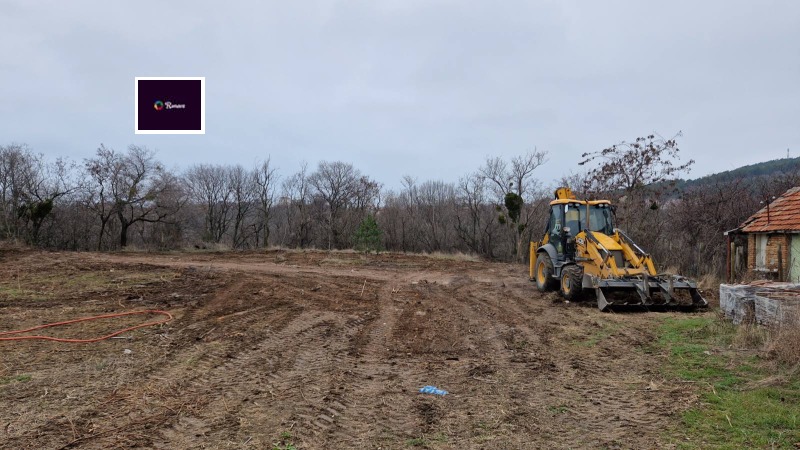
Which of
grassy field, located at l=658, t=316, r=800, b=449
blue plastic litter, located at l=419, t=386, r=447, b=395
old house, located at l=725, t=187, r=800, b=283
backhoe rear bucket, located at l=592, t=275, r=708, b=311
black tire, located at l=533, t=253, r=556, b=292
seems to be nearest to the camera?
grassy field, located at l=658, t=316, r=800, b=449

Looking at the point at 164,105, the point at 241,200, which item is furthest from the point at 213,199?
the point at 164,105

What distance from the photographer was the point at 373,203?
4200cm

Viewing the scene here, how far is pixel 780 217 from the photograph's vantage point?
42.6ft

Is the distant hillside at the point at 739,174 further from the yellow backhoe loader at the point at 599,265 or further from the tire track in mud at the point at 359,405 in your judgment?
the tire track in mud at the point at 359,405

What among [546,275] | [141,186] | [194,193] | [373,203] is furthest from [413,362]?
[194,193]

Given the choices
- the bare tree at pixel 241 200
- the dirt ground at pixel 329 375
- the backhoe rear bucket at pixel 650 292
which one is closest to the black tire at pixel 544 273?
the dirt ground at pixel 329 375

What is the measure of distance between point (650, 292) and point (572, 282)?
1.63m

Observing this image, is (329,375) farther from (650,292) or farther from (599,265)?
(650,292)

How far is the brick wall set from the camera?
40.7 feet

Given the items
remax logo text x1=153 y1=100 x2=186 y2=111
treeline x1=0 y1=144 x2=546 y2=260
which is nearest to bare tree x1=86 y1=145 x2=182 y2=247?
treeline x1=0 y1=144 x2=546 y2=260

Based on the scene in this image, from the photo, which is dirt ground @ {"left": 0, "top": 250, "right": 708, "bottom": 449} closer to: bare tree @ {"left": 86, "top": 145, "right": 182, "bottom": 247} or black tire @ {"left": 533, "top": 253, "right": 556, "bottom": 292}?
black tire @ {"left": 533, "top": 253, "right": 556, "bottom": 292}

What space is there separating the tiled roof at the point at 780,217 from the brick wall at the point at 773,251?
266mm

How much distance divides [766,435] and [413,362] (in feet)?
12.4

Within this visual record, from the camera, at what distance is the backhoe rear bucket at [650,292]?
32.3 ft
